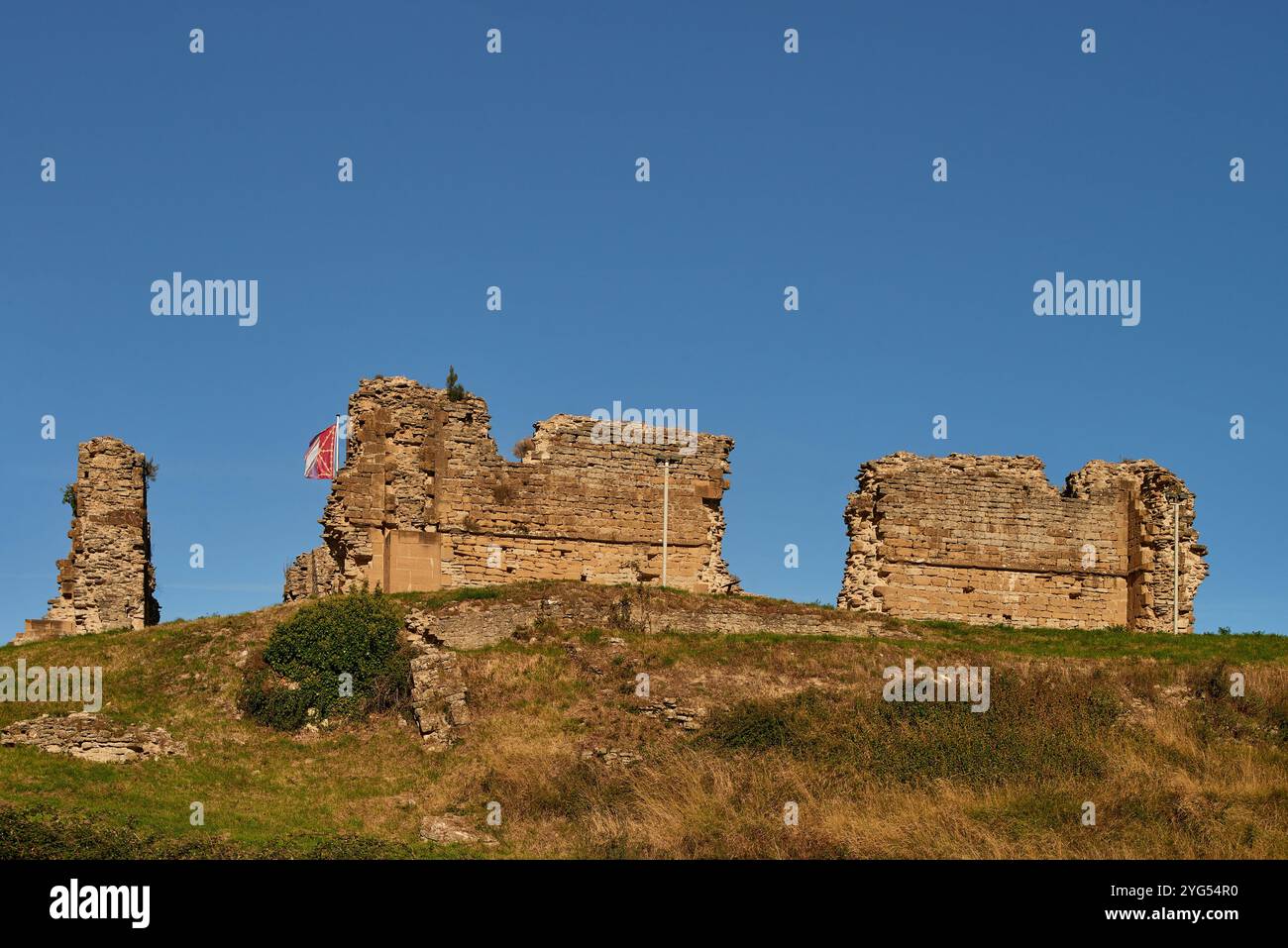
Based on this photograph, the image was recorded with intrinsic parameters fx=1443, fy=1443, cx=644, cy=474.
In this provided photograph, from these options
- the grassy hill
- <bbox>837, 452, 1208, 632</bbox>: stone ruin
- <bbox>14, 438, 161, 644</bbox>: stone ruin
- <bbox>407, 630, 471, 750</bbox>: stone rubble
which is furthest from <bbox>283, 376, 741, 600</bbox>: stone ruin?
<bbox>407, 630, 471, 750</bbox>: stone rubble

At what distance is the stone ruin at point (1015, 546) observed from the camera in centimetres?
3484

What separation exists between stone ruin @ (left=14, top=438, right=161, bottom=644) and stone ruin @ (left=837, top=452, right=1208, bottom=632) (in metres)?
16.6

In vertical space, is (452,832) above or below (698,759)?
below

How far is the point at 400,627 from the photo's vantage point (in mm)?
28391

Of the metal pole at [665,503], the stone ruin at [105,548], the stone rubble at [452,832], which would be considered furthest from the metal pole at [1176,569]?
the stone ruin at [105,548]

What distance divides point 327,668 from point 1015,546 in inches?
680

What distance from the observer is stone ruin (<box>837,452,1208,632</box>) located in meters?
34.8

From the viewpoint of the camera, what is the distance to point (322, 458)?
112 ft

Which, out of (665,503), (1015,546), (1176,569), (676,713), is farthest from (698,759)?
(1176,569)

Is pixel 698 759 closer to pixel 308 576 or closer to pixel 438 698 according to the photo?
pixel 438 698

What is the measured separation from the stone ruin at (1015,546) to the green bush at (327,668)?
12.3m

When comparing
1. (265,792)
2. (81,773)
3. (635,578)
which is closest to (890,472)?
(635,578)
